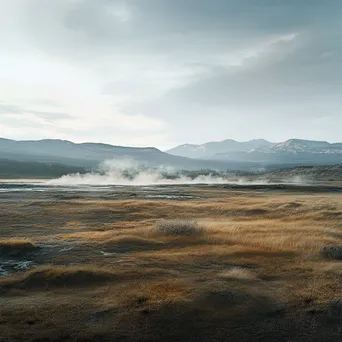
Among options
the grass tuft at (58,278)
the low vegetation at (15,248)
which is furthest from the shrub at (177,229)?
the grass tuft at (58,278)

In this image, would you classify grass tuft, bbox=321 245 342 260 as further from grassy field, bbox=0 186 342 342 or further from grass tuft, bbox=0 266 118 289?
grass tuft, bbox=0 266 118 289

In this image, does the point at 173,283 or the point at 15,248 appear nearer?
the point at 173,283

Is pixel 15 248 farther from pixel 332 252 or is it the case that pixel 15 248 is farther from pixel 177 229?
pixel 332 252

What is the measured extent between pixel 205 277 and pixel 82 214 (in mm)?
28501

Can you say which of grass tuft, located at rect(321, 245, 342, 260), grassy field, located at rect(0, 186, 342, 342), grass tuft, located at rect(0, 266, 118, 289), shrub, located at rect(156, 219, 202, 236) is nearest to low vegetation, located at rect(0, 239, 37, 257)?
grassy field, located at rect(0, 186, 342, 342)

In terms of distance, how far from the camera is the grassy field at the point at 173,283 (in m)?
14.8

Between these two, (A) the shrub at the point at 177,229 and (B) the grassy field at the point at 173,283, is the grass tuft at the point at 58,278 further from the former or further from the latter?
(A) the shrub at the point at 177,229

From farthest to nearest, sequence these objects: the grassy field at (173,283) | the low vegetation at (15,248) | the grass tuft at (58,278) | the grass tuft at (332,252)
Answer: the low vegetation at (15,248), the grass tuft at (332,252), the grass tuft at (58,278), the grassy field at (173,283)

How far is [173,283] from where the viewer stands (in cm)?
1936

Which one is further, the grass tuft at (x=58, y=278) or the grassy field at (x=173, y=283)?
the grass tuft at (x=58, y=278)

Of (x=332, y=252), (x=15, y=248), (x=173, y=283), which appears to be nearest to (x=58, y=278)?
(x=173, y=283)

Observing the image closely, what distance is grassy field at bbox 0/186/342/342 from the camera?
14.8m

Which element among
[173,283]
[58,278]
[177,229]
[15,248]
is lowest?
[173,283]

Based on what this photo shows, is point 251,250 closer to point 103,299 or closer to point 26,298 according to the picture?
point 103,299
